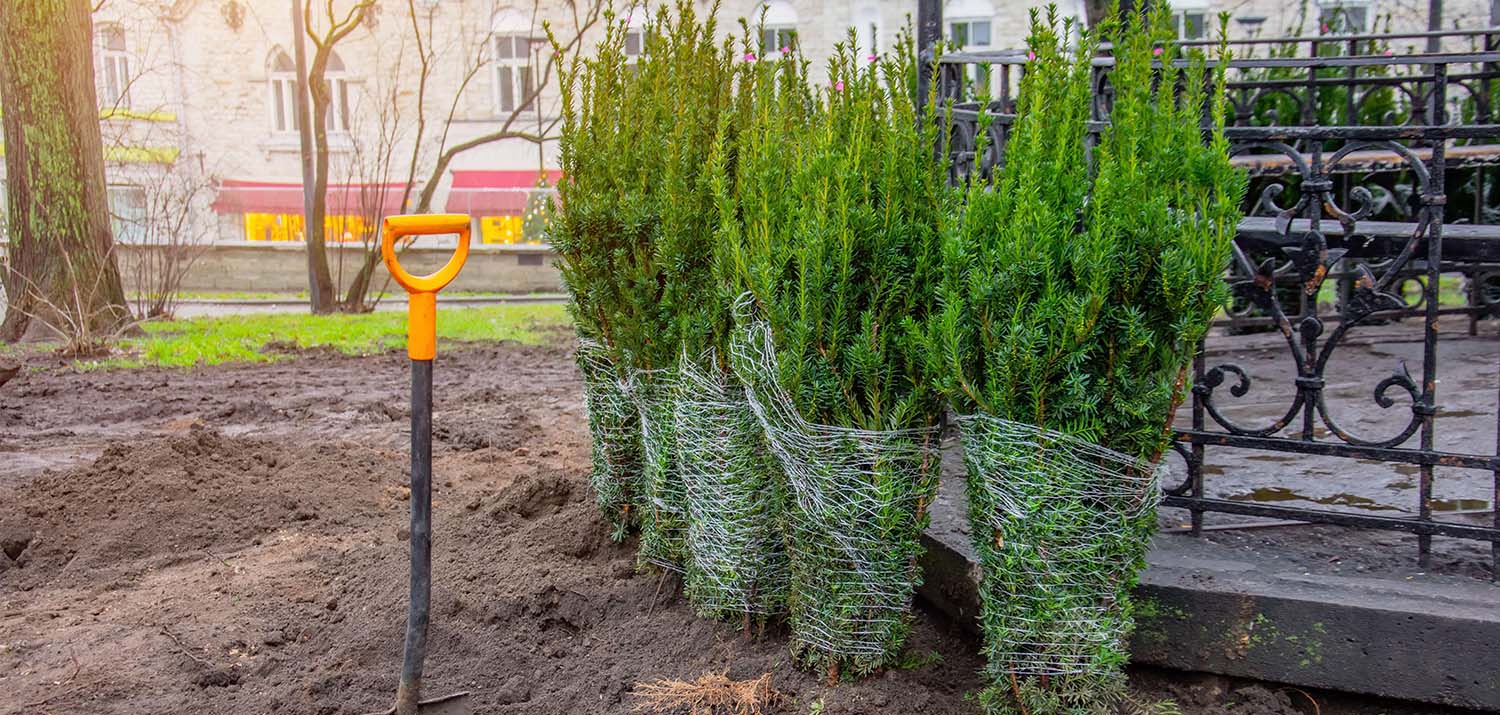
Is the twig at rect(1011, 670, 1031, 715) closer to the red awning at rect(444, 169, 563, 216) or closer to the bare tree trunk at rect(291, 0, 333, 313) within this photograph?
the bare tree trunk at rect(291, 0, 333, 313)

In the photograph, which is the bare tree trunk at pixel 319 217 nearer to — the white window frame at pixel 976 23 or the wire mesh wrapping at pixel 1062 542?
the wire mesh wrapping at pixel 1062 542

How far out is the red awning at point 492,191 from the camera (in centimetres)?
2883

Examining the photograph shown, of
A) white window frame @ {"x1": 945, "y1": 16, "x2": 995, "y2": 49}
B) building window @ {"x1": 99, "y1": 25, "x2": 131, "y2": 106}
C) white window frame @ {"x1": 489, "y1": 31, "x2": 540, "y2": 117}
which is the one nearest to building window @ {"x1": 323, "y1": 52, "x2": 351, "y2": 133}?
white window frame @ {"x1": 489, "y1": 31, "x2": 540, "y2": 117}

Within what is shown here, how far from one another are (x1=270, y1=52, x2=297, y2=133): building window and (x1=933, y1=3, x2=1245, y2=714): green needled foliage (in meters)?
30.8

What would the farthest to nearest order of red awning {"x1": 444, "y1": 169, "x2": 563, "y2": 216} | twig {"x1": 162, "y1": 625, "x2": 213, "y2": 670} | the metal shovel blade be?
1. red awning {"x1": 444, "y1": 169, "x2": 563, "y2": 216}
2. twig {"x1": 162, "y1": 625, "x2": 213, "y2": 670}
3. the metal shovel blade

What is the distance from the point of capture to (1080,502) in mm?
2646

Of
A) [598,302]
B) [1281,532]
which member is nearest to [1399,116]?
[1281,532]

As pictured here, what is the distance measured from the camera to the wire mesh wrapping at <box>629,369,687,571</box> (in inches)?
147

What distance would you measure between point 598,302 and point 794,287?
1.18 meters

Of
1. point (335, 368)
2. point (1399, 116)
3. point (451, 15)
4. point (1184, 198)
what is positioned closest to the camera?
point (1184, 198)

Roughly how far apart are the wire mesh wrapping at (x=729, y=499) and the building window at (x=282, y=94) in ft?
98.1

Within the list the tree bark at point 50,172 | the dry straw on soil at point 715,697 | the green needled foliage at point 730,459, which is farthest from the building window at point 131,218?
the dry straw on soil at point 715,697

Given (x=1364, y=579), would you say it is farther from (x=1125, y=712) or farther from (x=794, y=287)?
(x=794, y=287)

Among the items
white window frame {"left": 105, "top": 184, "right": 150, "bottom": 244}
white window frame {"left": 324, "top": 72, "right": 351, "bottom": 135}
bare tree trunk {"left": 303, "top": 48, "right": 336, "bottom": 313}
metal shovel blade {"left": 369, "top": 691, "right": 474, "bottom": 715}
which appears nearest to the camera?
metal shovel blade {"left": 369, "top": 691, "right": 474, "bottom": 715}
